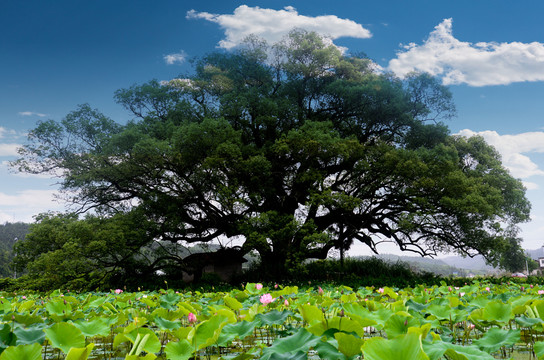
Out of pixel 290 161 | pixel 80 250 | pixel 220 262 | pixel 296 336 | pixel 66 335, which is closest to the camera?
pixel 296 336

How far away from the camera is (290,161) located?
46.1 feet

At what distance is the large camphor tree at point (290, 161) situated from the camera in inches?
508

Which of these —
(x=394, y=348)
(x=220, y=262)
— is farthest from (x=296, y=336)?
(x=220, y=262)

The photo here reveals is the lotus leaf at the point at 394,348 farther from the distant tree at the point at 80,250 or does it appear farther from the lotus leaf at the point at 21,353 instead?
the distant tree at the point at 80,250

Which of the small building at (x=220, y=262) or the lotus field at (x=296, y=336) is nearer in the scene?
the lotus field at (x=296, y=336)

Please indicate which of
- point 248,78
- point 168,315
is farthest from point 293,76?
point 168,315

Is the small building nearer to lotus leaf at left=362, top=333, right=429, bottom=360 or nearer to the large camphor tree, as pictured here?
the large camphor tree

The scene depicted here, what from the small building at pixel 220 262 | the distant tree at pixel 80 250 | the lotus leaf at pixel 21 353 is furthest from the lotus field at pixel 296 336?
the small building at pixel 220 262

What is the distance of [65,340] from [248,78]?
583 inches

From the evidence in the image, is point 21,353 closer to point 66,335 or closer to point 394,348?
point 66,335

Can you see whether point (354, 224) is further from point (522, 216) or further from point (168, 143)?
point (168, 143)

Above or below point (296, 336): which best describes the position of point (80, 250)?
below

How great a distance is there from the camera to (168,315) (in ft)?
8.78

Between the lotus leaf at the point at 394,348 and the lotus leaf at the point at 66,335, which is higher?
the lotus leaf at the point at 394,348
